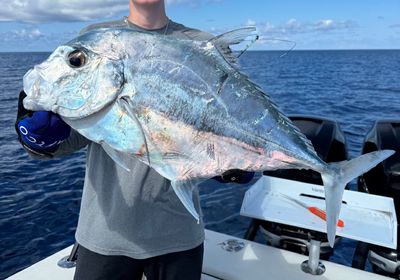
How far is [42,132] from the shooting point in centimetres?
187

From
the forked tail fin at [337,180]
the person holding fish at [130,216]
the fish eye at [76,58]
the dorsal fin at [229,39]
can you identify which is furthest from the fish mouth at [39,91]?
the forked tail fin at [337,180]

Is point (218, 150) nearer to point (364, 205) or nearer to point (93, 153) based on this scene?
point (93, 153)

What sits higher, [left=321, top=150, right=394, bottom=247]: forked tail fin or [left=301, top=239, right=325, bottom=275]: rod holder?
[left=321, top=150, right=394, bottom=247]: forked tail fin

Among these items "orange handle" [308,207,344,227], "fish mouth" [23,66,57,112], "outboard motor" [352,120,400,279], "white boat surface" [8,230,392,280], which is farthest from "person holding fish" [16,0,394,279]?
"outboard motor" [352,120,400,279]

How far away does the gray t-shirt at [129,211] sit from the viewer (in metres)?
2.27

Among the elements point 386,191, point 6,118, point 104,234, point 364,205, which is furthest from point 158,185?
point 6,118

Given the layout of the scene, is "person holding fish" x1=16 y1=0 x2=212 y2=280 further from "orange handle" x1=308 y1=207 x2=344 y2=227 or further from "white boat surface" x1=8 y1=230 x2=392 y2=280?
"orange handle" x1=308 y1=207 x2=344 y2=227

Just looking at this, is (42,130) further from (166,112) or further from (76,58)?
(166,112)

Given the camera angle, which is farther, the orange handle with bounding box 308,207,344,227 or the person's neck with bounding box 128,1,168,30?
the orange handle with bounding box 308,207,344,227

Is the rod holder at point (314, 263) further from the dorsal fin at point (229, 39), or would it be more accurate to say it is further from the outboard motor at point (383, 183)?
the dorsal fin at point (229, 39)

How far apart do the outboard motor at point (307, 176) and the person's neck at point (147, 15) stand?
2.29m

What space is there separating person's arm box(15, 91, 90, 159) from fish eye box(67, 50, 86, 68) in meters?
0.29

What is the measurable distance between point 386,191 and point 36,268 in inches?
149

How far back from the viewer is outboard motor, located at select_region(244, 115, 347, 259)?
3.81 m
